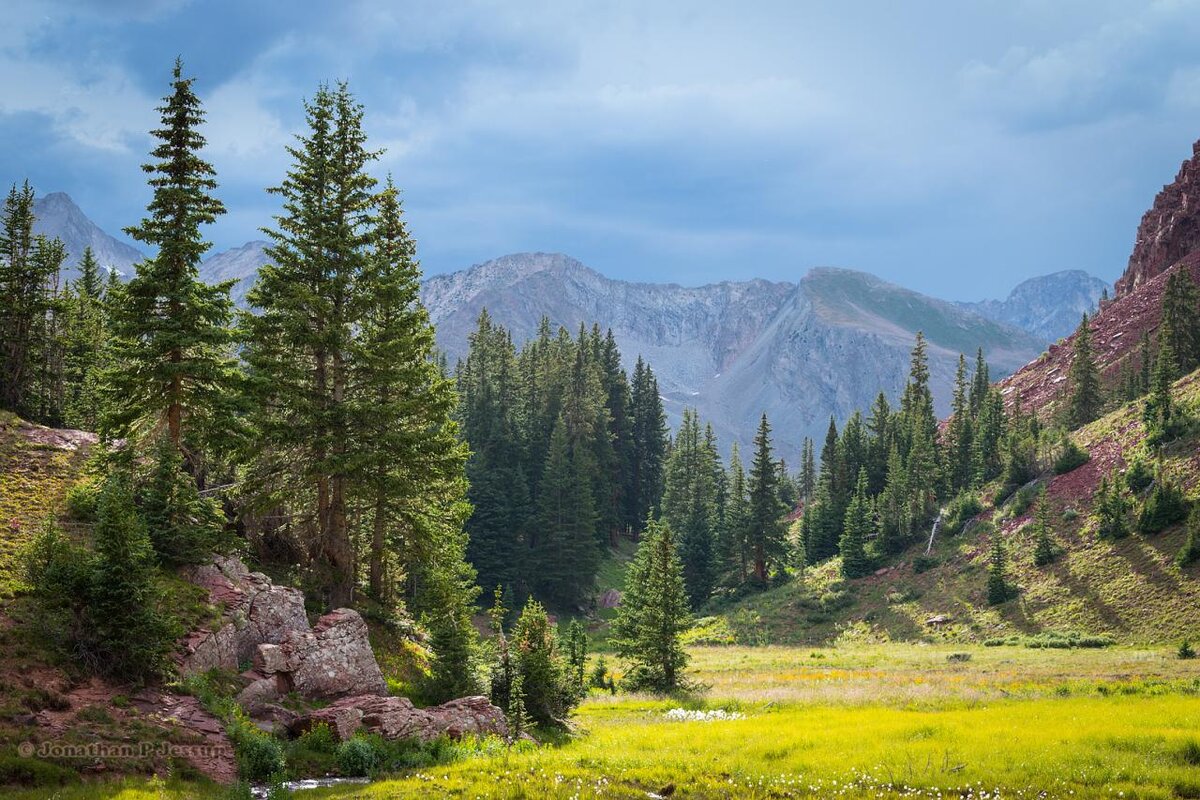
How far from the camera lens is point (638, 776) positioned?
49.0 ft

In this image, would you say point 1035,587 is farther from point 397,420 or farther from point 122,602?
point 122,602

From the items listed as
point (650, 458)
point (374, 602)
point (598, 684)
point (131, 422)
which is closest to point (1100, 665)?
point (598, 684)

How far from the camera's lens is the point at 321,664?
19.5 meters

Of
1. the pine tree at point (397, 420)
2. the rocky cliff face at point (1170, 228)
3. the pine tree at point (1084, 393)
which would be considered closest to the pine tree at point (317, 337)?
the pine tree at point (397, 420)

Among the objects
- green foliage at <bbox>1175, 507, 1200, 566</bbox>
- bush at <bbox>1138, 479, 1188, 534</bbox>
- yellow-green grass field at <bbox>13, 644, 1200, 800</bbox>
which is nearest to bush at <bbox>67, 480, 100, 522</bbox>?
yellow-green grass field at <bbox>13, 644, 1200, 800</bbox>

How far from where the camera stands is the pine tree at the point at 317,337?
23922 mm

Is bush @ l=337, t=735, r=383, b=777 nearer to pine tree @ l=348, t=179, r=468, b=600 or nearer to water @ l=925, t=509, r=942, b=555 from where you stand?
pine tree @ l=348, t=179, r=468, b=600

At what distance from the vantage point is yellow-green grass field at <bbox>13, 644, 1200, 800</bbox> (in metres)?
13.5

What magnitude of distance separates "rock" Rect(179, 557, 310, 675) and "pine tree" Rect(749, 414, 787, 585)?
2483 inches

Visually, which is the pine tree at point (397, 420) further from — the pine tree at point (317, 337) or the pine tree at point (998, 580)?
the pine tree at point (998, 580)

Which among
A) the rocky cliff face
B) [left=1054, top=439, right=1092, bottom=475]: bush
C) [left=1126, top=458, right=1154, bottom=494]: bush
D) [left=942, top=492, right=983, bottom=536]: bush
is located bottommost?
[left=942, top=492, right=983, bottom=536]: bush

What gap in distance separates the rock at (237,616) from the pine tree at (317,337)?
127 inches

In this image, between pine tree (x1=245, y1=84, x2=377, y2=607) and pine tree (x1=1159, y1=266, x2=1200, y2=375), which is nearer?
pine tree (x1=245, y1=84, x2=377, y2=607)

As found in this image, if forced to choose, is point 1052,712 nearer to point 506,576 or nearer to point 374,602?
point 374,602
